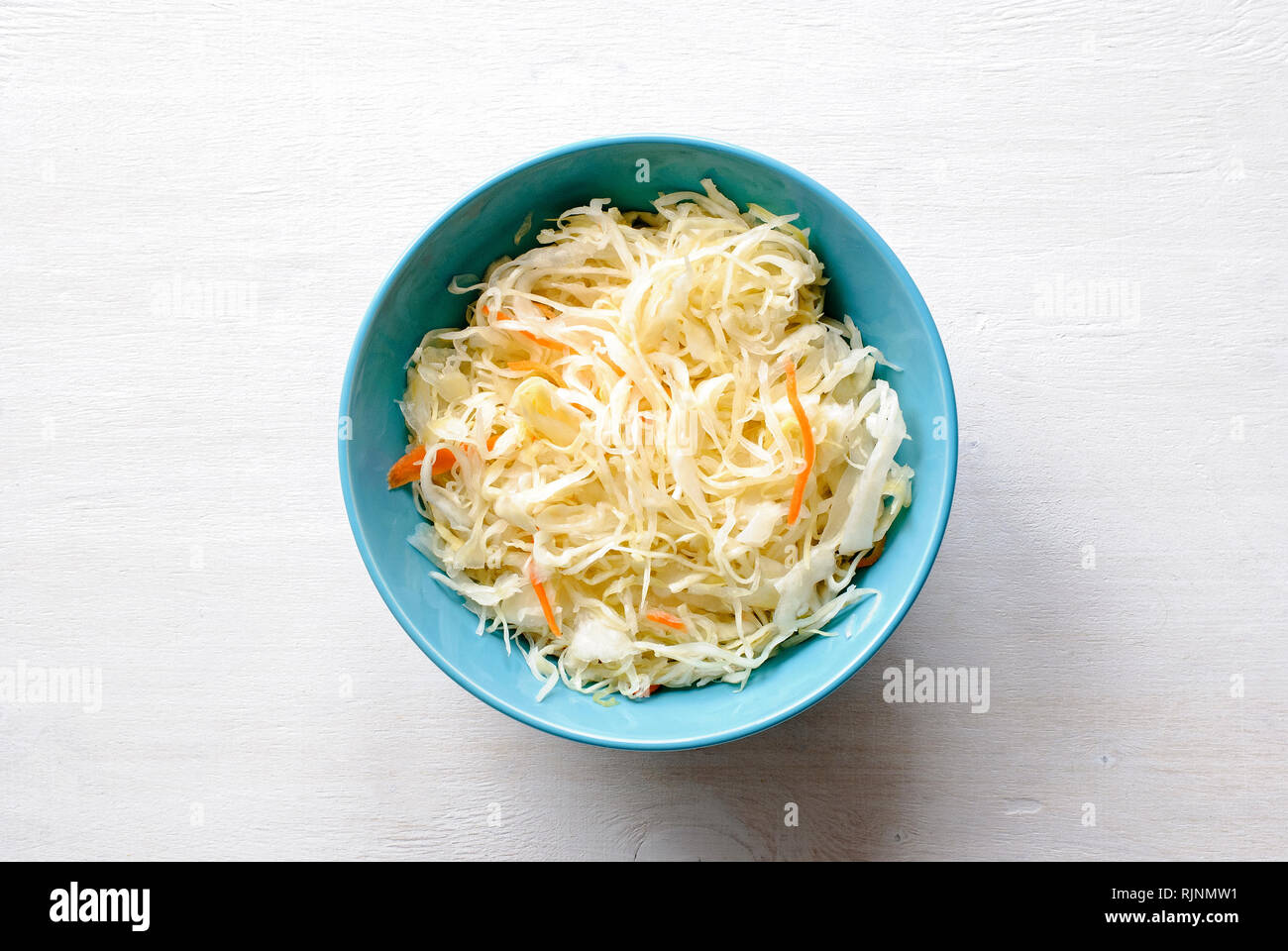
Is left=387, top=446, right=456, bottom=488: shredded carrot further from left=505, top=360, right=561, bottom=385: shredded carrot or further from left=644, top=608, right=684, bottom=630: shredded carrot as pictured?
left=644, top=608, right=684, bottom=630: shredded carrot

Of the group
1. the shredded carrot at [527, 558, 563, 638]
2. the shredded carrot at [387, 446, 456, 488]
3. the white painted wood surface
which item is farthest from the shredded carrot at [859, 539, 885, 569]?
the shredded carrot at [387, 446, 456, 488]

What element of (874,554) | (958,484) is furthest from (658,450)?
(958,484)

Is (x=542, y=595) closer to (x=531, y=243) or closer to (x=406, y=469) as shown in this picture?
(x=406, y=469)

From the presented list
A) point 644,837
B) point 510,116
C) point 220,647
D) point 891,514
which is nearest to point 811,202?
point 891,514

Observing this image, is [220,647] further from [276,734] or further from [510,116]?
[510,116]

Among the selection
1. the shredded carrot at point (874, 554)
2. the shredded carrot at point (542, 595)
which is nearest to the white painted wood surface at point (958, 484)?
the shredded carrot at point (874, 554)

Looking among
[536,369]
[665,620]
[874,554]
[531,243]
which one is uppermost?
[531,243]
